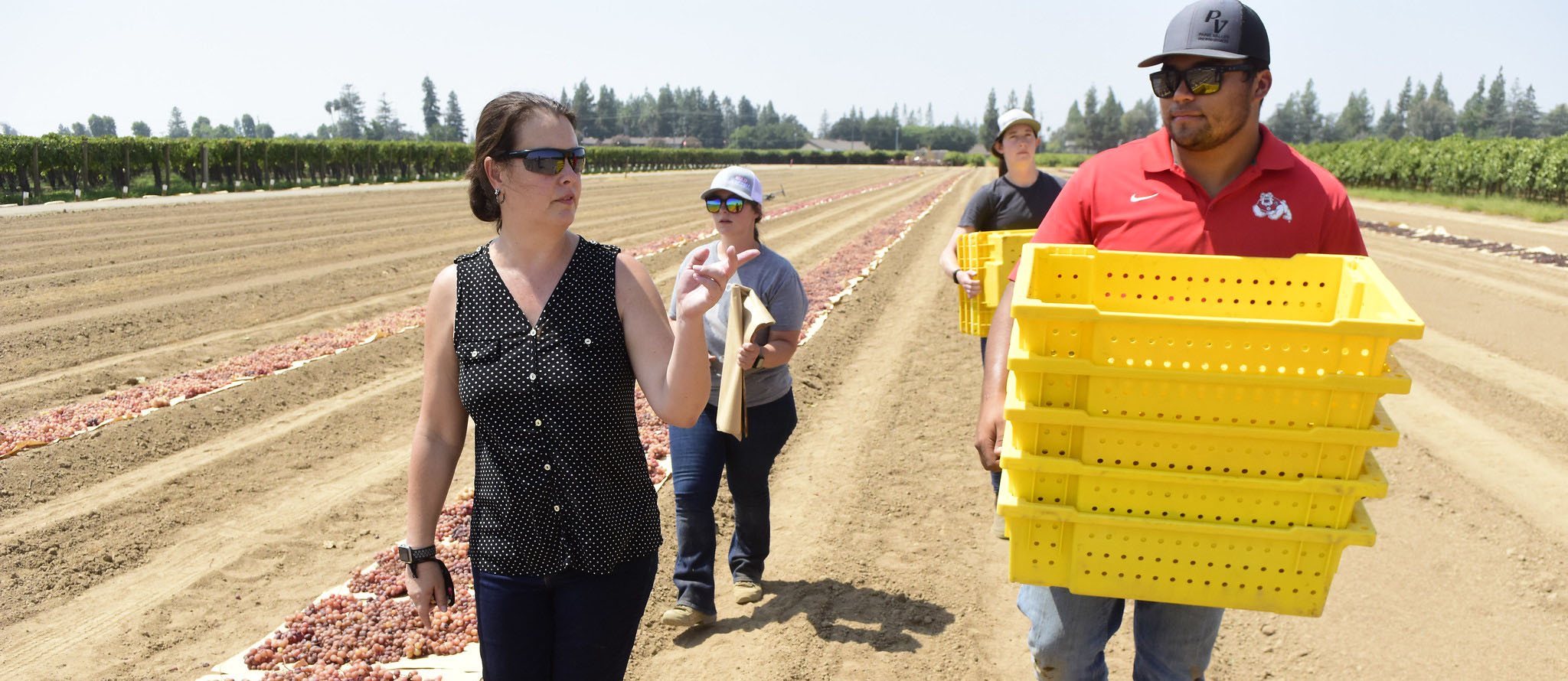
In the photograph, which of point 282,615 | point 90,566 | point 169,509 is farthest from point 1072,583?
point 169,509

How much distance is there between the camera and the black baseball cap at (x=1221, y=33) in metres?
2.52

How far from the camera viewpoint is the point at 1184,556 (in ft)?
7.50

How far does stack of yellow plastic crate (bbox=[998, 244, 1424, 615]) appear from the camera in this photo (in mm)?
2092

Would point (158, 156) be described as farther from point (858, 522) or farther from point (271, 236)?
point (858, 522)

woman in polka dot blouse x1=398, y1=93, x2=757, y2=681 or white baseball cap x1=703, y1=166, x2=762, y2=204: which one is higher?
white baseball cap x1=703, y1=166, x2=762, y2=204

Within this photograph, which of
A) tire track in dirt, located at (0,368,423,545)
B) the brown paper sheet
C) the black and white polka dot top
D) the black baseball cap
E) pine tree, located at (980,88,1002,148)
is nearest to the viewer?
the black and white polka dot top

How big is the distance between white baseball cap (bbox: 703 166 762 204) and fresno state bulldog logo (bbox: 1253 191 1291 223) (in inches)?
83.3

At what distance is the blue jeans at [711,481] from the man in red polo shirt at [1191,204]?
1729 millimetres

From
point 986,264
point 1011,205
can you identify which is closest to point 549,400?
point 986,264

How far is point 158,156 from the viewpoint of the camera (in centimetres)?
3300

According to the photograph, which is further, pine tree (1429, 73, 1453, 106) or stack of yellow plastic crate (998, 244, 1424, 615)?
pine tree (1429, 73, 1453, 106)

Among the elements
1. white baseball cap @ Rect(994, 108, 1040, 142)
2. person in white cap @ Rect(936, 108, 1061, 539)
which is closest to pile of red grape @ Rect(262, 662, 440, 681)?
person in white cap @ Rect(936, 108, 1061, 539)

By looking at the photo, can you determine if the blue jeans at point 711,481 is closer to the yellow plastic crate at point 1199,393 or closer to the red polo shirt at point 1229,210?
the red polo shirt at point 1229,210

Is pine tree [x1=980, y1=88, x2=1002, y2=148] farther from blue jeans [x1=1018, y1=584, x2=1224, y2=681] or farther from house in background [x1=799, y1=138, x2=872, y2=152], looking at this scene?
blue jeans [x1=1018, y1=584, x2=1224, y2=681]
